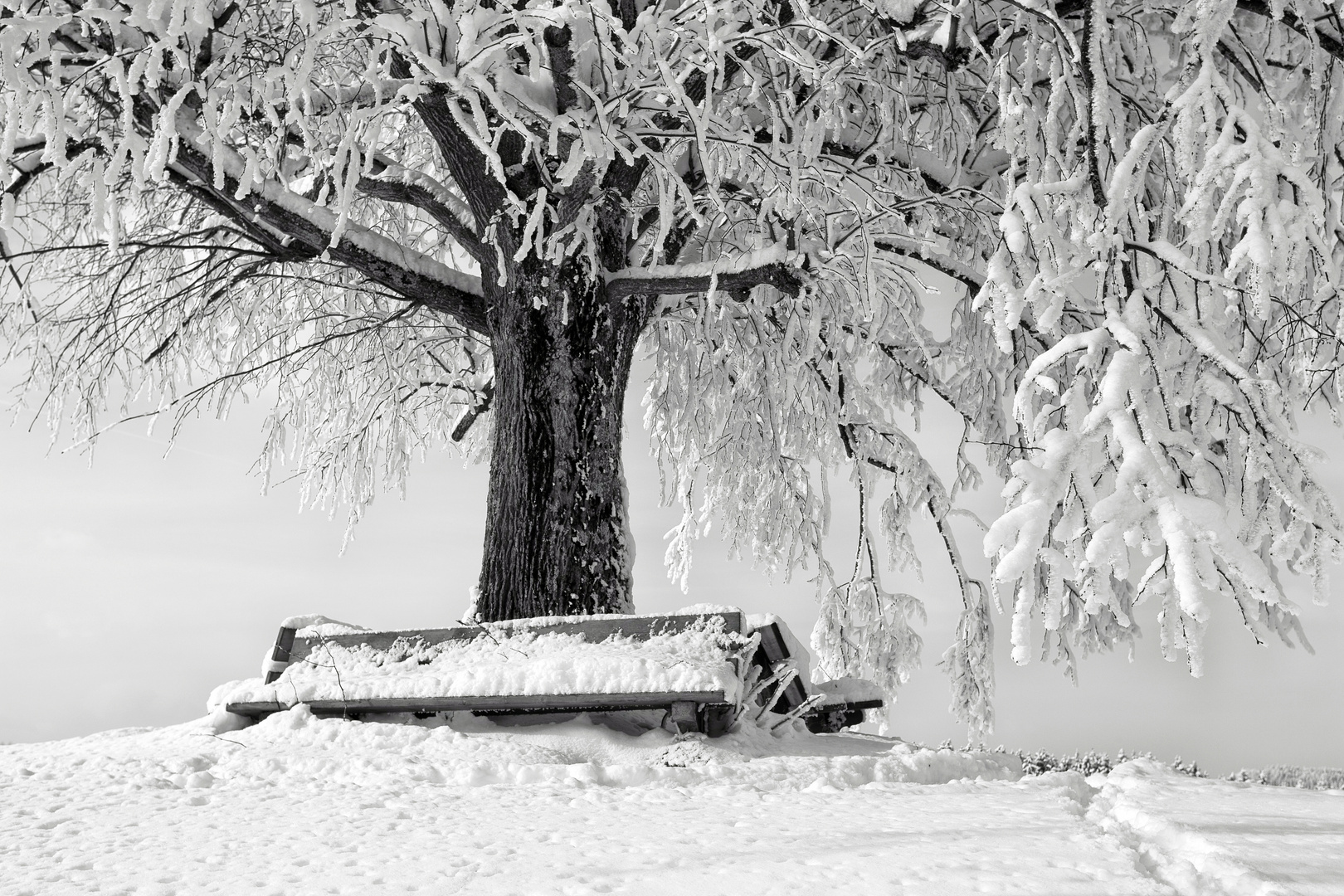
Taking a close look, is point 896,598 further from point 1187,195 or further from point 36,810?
point 36,810

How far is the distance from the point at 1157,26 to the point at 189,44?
6.28 metres

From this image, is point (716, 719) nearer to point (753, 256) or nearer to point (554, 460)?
point (554, 460)

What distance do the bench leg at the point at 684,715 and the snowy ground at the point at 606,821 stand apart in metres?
0.07

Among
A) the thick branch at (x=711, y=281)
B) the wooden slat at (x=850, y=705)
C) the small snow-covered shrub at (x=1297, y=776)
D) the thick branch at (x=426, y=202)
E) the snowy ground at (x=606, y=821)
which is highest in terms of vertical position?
the thick branch at (x=426, y=202)

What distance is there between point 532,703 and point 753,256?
2.84m

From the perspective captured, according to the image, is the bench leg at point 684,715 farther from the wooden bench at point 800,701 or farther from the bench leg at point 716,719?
the wooden bench at point 800,701

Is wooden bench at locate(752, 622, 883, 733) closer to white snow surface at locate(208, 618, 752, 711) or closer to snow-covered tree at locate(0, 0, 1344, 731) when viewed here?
white snow surface at locate(208, 618, 752, 711)

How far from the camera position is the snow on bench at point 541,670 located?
4441 mm

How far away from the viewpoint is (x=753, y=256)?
5785 mm

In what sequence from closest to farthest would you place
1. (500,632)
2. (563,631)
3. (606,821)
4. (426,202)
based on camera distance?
(606,821)
(563,631)
(500,632)
(426,202)

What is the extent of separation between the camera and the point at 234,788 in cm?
372

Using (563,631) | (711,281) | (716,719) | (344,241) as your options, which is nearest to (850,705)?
(716,719)

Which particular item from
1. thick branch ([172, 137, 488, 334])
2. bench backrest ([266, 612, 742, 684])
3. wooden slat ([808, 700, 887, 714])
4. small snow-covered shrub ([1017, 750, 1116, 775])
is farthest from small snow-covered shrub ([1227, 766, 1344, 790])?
thick branch ([172, 137, 488, 334])

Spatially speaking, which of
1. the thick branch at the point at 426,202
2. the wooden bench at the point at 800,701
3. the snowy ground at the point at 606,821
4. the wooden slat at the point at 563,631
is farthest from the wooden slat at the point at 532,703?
the thick branch at the point at 426,202
